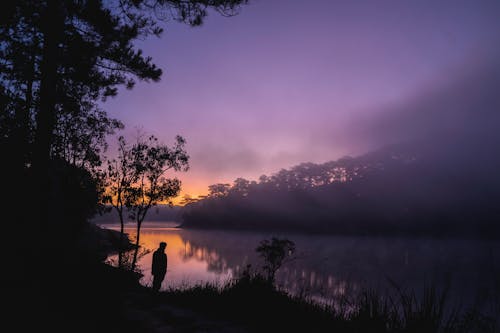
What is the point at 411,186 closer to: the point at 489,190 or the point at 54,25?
the point at 489,190

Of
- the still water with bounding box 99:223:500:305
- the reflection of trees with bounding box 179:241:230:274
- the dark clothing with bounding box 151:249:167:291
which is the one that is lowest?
the reflection of trees with bounding box 179:241:230:274

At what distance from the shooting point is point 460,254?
60812mm

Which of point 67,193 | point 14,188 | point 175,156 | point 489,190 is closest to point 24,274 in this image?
point 14,188

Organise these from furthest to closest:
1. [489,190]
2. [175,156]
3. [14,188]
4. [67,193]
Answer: [489,190] < [175,156] < [67,193] < [14,188]

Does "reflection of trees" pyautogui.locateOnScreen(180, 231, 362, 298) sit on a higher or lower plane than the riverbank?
lower

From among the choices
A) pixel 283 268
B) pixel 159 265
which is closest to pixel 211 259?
pixel 283 268

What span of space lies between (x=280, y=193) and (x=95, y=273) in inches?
4454

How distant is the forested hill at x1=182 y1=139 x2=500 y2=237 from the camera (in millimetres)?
95562

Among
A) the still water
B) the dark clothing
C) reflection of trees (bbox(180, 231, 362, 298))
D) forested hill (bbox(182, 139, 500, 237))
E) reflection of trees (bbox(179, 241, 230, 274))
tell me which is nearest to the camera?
the dark clothing

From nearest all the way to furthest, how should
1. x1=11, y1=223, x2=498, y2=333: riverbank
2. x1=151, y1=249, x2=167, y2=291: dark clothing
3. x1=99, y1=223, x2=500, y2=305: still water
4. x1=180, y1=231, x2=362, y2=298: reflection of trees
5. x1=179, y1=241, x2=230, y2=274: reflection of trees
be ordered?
1. x1=11, y1=223, x2=498, y2=333: riverbank
2. x1=151, y1=249, x2=167, y2=291: dark clothing
3. x1=180, y1=231, x2=362, y2=298: reflection of trees
4. x1=99, y1=223, x2=500, y2=305: still water
5. x1=179, y1=241, x2=230, y2=274: reflection of trees

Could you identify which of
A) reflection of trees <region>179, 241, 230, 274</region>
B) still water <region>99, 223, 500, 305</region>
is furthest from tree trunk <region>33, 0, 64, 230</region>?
reflection of trees <region>179, 241, 230, 274</region>

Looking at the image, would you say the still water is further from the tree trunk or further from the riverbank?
the tree trunk

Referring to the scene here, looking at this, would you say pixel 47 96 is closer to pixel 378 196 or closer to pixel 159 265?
pixel 159 265

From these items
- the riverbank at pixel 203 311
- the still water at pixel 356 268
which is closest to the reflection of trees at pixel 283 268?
the still water at pixel 356 268
